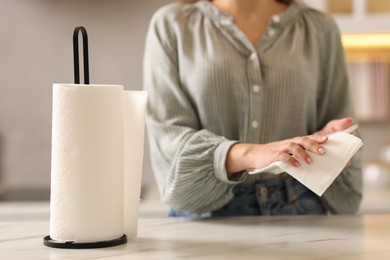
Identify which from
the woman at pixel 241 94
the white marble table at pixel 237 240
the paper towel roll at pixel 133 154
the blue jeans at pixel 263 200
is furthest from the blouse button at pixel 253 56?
the paper towel roll at pixel 133 154

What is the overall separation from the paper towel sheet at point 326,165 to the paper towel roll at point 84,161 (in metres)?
0.28

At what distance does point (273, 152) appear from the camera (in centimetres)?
128

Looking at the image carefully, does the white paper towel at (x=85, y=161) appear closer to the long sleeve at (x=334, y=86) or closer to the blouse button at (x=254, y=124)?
the blouse button at (x=254, y=124)

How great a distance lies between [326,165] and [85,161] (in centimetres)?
38

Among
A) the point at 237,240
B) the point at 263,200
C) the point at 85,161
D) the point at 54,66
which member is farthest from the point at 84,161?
the point at 54,66

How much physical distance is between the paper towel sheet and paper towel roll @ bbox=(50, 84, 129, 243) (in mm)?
283

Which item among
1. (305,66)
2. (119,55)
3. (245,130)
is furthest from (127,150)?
(119,55)

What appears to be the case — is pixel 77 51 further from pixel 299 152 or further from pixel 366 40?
pixel 366 40

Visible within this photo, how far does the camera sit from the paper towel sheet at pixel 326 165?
1188 millimetres

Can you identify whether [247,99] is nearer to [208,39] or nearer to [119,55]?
[208,39]

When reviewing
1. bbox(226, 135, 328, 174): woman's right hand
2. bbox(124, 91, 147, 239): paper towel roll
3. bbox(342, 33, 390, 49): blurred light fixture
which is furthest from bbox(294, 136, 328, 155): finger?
bbox(342, 33, 390, 49): blurred light fixture

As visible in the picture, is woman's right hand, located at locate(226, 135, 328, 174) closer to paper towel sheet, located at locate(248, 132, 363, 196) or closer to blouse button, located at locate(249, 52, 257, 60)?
paper towel sheet, located at locate(248, 132, 363, 196)

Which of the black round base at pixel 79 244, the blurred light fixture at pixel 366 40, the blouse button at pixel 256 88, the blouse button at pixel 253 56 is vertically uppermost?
the blurred light fixture at pixel 366 40

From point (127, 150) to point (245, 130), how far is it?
494 millimetres
